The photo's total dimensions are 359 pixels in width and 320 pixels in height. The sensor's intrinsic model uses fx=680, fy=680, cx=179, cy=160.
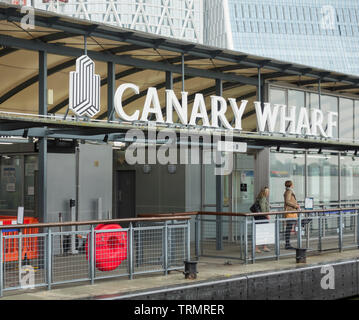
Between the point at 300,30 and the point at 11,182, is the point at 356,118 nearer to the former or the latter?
the point at 11,182

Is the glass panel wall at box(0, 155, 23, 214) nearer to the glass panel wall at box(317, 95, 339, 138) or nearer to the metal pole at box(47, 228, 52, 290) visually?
the metal pole at box(47, 228, 52, 290)

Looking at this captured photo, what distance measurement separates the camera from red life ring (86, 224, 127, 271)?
1038 centimetres

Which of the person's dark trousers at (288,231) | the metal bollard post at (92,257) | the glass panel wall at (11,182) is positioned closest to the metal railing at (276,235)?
the person's dark trousers at (288,231)

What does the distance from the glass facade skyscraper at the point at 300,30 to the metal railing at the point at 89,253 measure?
95821mm

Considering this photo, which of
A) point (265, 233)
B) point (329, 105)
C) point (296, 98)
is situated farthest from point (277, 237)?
point (329, 105)

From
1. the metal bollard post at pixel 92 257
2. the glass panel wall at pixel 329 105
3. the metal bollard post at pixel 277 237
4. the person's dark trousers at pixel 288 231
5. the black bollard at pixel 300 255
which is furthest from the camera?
the glass panel wall at pixel 329 105

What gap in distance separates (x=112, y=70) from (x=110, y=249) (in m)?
5.10

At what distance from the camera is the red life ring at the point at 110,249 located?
10.4 meters

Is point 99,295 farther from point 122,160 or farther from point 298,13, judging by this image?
point 298,13

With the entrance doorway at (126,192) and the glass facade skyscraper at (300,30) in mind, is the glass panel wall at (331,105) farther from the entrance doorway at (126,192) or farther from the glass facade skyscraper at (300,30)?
the glass facade skyscraper at (300,30)

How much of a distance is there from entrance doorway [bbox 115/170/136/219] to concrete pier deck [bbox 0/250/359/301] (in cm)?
608

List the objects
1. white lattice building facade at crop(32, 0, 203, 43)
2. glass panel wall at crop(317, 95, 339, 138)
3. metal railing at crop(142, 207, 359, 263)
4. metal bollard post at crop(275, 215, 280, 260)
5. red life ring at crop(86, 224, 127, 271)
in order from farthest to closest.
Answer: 1. white lattice building facade at crop(32, 0, 203, 43)
2. glass panel wall at crop(317, 95, 339, 138)
3. metal bollard post at crop(275, 215, 280, 260)
4. metal railing at crop(142, 207, 359, 263)
5. red life ring at crop(86, 224, 127, 271)

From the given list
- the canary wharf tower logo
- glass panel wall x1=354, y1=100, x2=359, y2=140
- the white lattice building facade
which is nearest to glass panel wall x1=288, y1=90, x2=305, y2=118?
glass panel wall x1=354, y1=100, x2=359, y2=140

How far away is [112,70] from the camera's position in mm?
14430
